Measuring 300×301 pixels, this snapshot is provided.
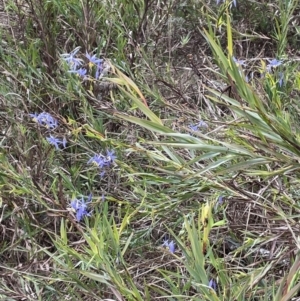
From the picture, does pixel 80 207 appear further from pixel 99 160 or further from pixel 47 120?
pixel 47 120

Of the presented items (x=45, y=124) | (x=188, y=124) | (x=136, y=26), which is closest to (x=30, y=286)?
(x=45, y=124)

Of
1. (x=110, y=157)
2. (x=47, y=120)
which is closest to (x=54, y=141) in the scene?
(x=47, y=120)

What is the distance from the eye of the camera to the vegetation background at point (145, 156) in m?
1.05

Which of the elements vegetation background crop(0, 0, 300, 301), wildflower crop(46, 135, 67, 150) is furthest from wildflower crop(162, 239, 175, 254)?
wildflower crop(46, 135, 67, 150)

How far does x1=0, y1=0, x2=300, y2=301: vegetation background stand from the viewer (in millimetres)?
1051

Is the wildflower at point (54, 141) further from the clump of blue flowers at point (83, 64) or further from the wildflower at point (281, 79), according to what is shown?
the wildflower at point (281, 79)

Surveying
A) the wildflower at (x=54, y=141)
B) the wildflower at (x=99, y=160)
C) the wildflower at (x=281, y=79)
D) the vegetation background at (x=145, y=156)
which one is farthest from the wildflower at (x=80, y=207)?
the wildflower at (x=281, y=79)

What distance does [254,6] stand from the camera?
7.08ft

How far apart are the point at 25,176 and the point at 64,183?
196 millimetres

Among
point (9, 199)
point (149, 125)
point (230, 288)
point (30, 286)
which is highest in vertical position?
point (149, 125)

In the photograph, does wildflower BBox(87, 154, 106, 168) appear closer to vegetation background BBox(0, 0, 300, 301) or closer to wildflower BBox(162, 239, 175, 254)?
vegetation background BBox(0, 0, 300, 301)

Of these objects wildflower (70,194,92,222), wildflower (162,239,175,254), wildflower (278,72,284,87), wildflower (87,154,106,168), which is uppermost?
wildflower (278,72,284,87)

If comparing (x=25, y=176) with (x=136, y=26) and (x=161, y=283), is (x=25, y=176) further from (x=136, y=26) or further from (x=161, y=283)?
(x=136, y=26)

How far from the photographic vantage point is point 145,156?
1.40 metres
